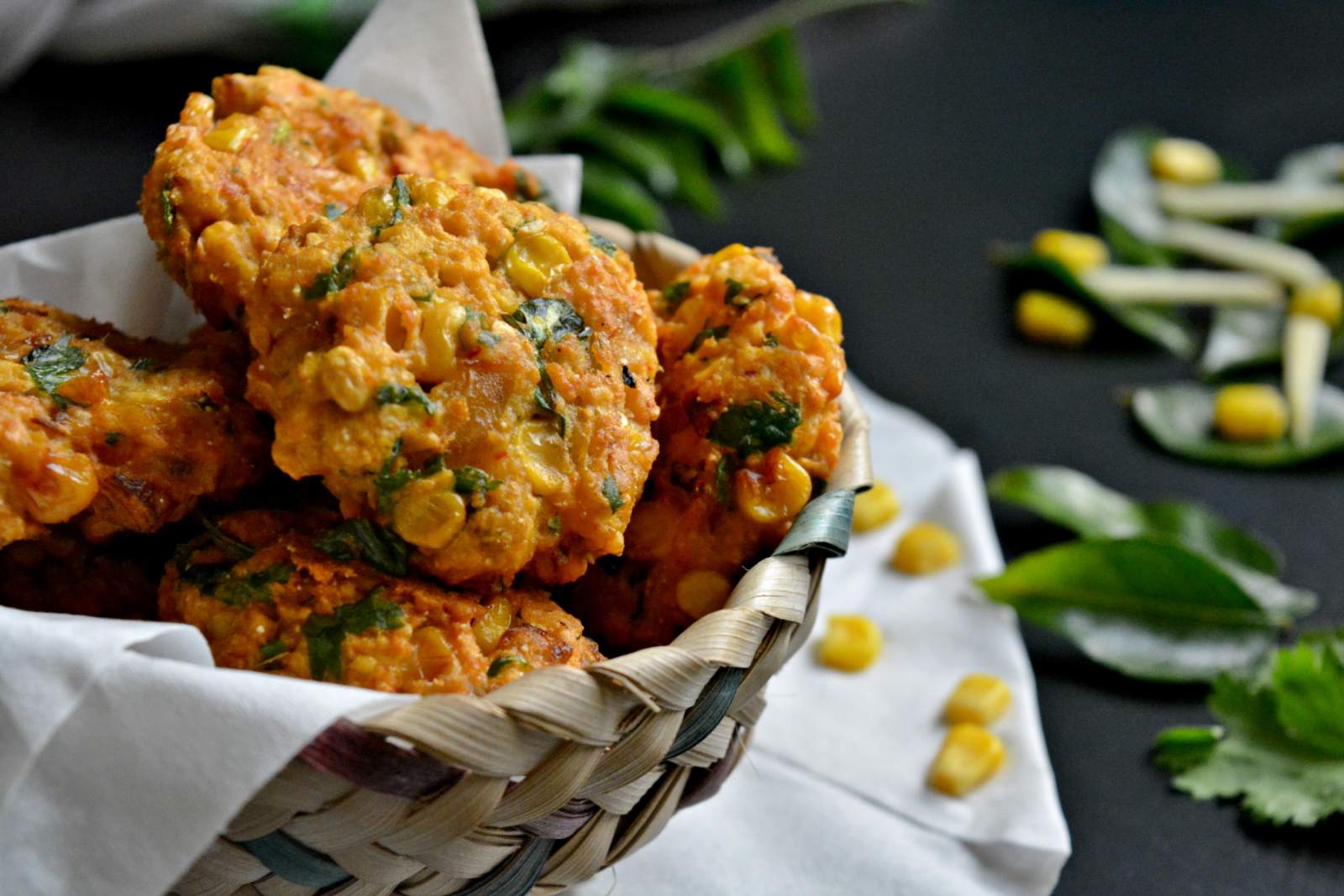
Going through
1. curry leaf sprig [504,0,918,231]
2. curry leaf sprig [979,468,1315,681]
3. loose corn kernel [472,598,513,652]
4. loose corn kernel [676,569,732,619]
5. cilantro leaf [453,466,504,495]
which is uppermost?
cilantro leaf [453,466,504,495]

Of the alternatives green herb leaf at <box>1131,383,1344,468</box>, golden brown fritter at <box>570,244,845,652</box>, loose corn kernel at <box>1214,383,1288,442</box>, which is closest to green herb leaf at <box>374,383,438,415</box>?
golden brown fritter at <box>570,244,845,652</box>

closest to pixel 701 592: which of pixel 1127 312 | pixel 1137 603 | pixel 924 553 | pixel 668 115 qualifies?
pixel 924 553

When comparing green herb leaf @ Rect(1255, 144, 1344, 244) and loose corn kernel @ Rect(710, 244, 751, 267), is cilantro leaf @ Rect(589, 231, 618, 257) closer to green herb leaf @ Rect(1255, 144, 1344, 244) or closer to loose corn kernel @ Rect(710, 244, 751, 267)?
loose corn kernel @ Rect(710, 244, 751, 267)

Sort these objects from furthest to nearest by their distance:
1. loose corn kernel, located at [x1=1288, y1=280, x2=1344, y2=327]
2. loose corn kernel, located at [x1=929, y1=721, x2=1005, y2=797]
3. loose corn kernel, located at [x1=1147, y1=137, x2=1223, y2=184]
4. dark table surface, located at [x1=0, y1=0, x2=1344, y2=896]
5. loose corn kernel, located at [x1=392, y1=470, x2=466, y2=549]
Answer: loose corn kernel, located at [x1=1147, y1=137, x2=1223, y2=184] < loose corn kernel, located at [x1=1288, y1=280, x2=1344, y2=327] < dark table surface, located at [x1=0, y1=0, x2=1344, y2=896] < loose corn kernel, located at [x1=929, y1=721, x2=1005, y2=797] < loose corn kernel, located at [x1=392, y1=470, x2=466, y2=549]

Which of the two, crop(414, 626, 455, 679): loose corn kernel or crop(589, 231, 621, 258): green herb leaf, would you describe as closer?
crop(414, 626, 455, 679): loose corn kernel

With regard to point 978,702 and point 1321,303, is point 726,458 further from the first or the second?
point 1321,303

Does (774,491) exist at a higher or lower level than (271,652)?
lower

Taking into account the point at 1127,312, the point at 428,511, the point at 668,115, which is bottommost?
the point at 1127,312

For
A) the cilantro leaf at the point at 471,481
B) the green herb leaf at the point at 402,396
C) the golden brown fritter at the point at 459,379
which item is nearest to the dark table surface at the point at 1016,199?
the golden brown fritter at the point at 459,379
